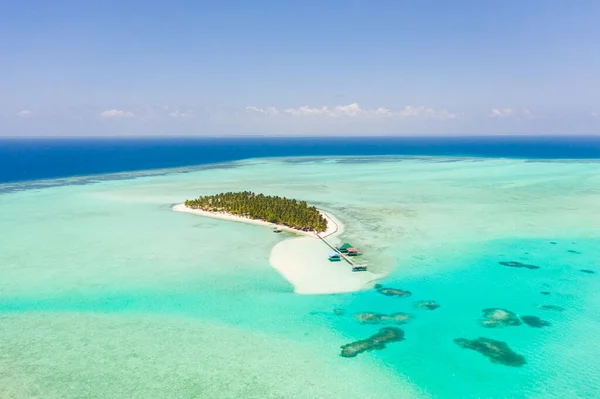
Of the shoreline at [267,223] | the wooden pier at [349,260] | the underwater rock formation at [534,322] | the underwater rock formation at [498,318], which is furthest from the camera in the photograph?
the shoreline at [267,223]

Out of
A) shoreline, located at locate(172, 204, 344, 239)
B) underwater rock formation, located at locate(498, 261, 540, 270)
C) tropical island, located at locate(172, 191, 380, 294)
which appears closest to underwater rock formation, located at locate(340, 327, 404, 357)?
tropical island, located at locate(172, 191, 380, 294)

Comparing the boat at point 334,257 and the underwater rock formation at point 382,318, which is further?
the boat at point 334,257

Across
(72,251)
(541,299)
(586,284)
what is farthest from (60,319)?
(586,284)

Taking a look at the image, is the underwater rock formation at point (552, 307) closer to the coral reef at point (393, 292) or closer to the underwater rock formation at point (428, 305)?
the underwater rock formation at point (428, 305)

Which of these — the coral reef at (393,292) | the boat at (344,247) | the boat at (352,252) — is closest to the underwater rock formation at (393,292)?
the coral reef at (393,292)

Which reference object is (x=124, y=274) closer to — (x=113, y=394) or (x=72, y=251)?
(x=72, y=251)

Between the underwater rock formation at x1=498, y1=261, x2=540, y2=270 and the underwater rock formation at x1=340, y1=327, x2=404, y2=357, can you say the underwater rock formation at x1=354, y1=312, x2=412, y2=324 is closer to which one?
the underwater rock formation at x1=340, y1=327, x2=404, y2=357
